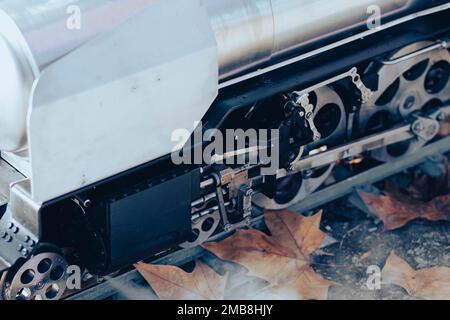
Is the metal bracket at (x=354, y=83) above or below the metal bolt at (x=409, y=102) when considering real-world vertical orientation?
above

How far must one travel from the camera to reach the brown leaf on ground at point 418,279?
384 cm

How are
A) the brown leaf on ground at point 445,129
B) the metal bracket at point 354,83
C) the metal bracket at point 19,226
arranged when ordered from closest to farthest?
the metal bracket at point 19,226, the metal bracket at point 354,83, the brown leaf on ground at point 445,129

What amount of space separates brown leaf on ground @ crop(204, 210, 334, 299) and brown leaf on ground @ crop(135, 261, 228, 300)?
0.19 meters

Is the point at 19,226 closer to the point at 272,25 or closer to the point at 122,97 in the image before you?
the point at 122,97

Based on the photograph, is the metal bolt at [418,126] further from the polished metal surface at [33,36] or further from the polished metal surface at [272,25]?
the polished metal surface at [33,36]

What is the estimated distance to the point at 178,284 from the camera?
373 centimetres

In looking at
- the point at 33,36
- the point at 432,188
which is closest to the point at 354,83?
the point at 432,188

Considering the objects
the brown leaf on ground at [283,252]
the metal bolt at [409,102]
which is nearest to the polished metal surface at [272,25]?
the metal bolt at [409,102]

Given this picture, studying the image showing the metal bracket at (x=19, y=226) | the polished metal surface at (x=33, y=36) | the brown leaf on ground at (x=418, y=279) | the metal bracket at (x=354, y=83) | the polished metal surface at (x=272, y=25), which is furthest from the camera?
the brown leaf on ground at (x=418, y=279)

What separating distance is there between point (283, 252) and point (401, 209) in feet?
2.17

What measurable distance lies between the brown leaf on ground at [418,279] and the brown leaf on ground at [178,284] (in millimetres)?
736

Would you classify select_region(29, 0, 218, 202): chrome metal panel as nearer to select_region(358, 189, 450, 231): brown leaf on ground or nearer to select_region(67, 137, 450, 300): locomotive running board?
select_region(67, 137, 450, 300): locomotive running board

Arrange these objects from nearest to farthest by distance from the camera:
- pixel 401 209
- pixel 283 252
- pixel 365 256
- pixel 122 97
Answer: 1. pixel 122 97
2. pixel 283 252
3. pixel 365 256
4. pixel 401 209

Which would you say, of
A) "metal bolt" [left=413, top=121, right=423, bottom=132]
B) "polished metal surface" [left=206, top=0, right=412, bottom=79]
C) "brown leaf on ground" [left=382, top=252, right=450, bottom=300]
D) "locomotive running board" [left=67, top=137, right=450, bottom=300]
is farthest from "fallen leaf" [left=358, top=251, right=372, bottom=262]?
"polished metal surface" [left=206, top=0, right=412, bottom=79]
